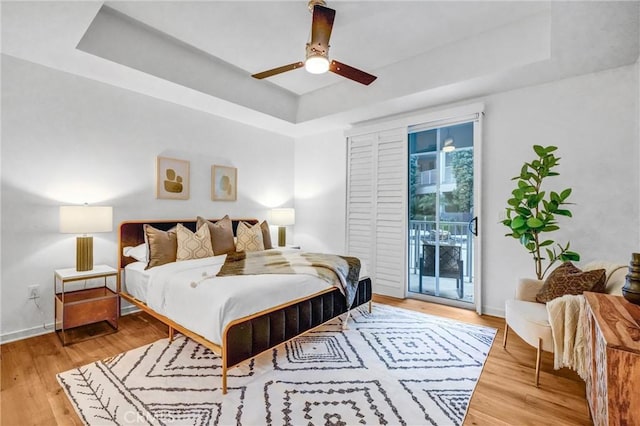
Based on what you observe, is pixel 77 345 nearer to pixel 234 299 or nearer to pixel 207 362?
pixel 207 362

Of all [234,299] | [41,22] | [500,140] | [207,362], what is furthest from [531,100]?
[41,22]

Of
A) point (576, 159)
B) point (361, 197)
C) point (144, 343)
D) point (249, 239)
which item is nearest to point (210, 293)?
point (144, 343)

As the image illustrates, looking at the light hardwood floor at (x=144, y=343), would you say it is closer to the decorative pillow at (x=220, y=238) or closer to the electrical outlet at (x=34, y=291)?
the electrical outlet at (x=34, y=291)

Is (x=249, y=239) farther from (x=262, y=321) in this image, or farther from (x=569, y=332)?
(x=569, y=332)

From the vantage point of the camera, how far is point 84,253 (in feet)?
9.98

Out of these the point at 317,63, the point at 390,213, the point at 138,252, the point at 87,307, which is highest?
the point at 317,63

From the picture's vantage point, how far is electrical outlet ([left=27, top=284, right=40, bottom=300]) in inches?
117

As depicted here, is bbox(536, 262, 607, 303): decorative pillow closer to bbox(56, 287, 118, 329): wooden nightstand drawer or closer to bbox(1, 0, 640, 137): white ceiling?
bbox(1, 0, 640, 137): white ceiling

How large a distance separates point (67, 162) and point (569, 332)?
467 cm

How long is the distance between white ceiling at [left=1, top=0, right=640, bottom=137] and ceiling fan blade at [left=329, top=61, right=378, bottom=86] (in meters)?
0.56

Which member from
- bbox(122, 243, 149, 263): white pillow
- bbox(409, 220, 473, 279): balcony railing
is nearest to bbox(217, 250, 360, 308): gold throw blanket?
bbox(122, 243, 149, 263): white pillow

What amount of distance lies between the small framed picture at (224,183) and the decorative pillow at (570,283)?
4076 millimetres

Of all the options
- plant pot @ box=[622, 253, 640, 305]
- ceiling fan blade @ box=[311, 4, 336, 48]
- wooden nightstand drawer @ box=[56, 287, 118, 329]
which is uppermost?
ceiling fan blade @ box=[311, 4, 336, 48]

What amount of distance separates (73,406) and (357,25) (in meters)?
3.79
